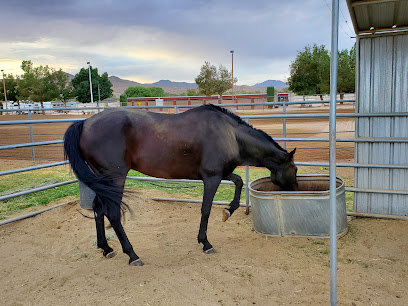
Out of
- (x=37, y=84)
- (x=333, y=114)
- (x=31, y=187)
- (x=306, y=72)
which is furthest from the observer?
(x=37, y=84)

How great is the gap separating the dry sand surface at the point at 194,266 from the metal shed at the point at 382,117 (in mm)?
391

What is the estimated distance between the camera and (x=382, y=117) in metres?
4.64

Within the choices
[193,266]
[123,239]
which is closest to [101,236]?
[123,239]

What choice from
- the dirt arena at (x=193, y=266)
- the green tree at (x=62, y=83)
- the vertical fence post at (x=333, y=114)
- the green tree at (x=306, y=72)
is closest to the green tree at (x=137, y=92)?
the green tree at (x=62, y=83)

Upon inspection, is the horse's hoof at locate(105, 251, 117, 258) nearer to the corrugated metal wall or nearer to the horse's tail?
the horse's tail

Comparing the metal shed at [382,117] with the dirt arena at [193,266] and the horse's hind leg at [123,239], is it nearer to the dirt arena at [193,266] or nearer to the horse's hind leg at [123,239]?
the dirt arena at [193,266]

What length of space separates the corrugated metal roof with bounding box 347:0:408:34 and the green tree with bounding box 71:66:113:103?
57.5m

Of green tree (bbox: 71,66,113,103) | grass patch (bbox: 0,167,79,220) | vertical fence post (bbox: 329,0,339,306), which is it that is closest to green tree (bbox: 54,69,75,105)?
green tree (bbox: 71,66,113,103)

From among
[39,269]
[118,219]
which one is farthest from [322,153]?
[39,269]

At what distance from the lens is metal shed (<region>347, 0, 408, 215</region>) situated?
4539 mm

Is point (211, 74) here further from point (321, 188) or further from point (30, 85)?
point (321, 188)

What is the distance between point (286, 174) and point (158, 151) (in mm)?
1636

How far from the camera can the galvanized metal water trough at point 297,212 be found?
13.4 ft

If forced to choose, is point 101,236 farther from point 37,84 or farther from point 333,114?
point 37,84
